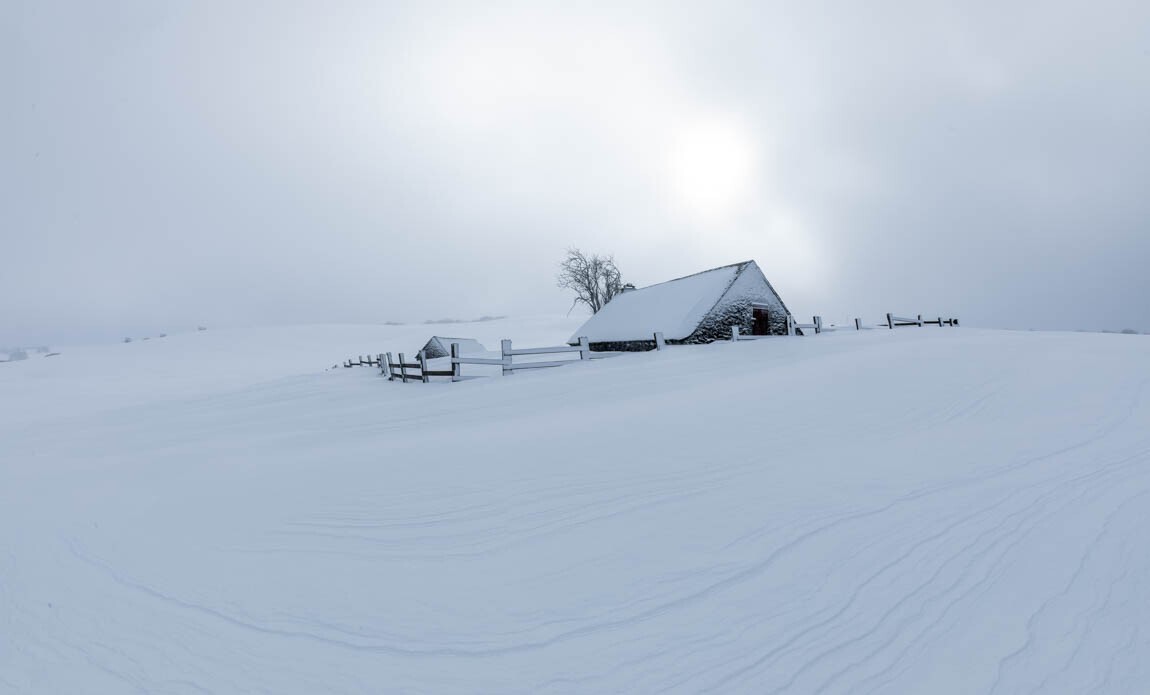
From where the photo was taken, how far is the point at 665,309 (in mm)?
18562

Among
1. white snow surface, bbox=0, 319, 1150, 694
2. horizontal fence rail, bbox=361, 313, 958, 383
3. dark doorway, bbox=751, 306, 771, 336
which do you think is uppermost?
dark doorway, bbox=751, 306, 771, 336

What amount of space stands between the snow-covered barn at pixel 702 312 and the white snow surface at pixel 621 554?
35.5 feet

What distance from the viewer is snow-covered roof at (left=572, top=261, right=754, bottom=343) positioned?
16.9 meters

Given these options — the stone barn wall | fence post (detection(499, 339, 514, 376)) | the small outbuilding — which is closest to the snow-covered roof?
the stone barn wall

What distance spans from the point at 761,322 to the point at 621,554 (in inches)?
698

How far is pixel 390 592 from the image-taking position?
2.50 m

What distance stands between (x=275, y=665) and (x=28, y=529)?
131 inches

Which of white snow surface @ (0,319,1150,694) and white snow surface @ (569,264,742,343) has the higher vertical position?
white snow surface @ (569,264,742,343)

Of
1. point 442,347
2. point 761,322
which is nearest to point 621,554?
point 761,322

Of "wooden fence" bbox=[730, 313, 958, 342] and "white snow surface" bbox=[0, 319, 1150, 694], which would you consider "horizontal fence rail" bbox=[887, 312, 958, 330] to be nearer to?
"wooden fence" bbox=[730, 313, 958, 342]

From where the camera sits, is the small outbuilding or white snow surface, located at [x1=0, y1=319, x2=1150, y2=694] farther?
the small outbuilding

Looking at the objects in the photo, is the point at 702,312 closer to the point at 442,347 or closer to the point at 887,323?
the point at 887,323

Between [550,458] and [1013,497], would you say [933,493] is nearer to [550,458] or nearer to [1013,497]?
[1013,497]

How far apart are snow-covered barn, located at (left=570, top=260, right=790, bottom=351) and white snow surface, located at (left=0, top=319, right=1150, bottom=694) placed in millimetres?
10806
